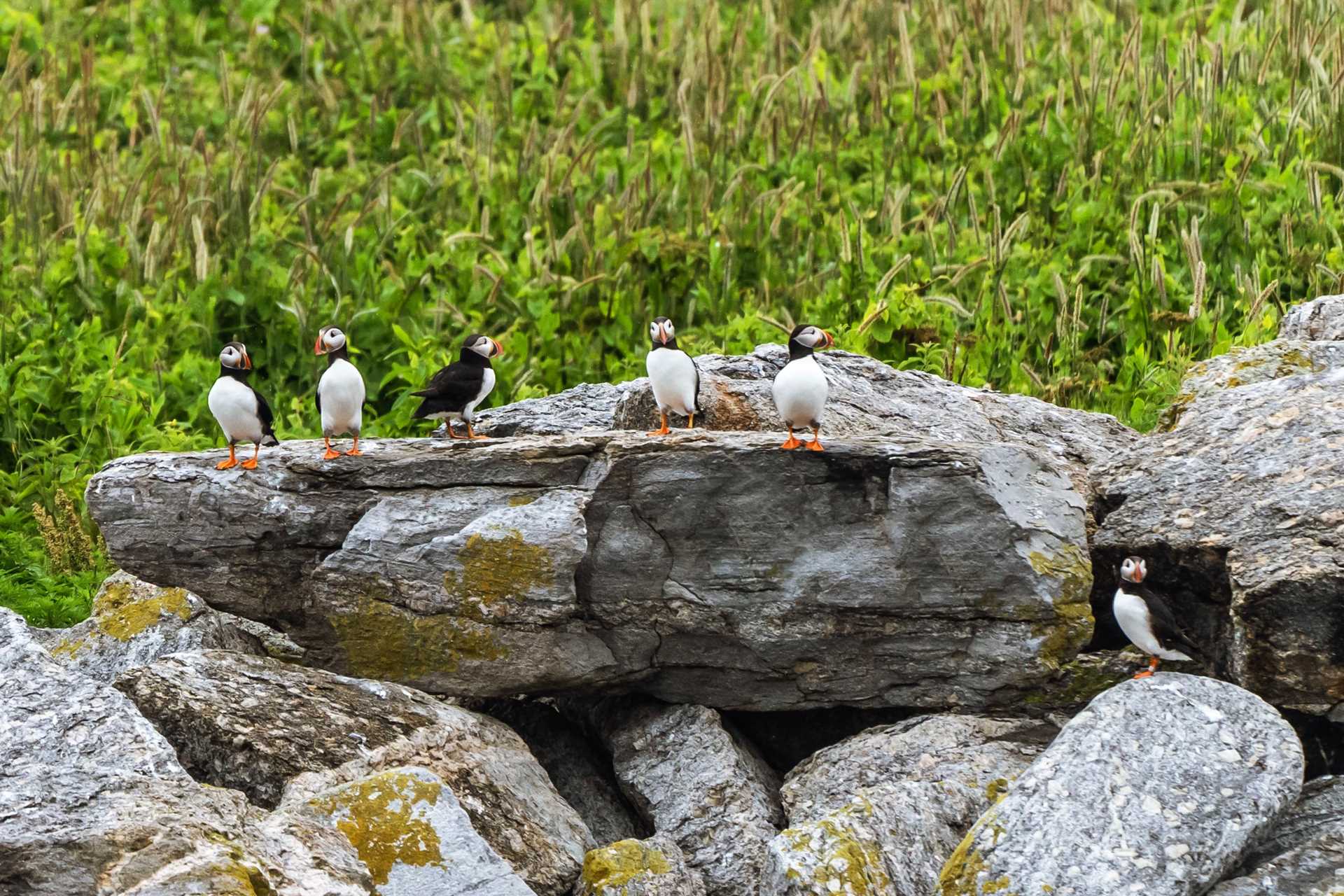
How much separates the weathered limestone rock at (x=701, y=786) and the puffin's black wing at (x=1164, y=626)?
2.24 m

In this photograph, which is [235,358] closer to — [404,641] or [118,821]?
[404,641]

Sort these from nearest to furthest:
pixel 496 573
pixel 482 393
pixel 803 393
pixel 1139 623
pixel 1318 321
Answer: pixel 1139 623 < pixel 803 393 < pixel 496 573 < pixel 482 393 < pixel 1318 321

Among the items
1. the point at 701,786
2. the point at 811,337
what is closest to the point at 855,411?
the point at 811,337

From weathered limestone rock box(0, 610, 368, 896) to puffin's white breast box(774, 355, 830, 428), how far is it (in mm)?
3360

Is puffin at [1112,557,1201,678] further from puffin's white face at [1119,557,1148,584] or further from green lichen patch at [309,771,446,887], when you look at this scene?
green lichen patch at [309,771,446,887]

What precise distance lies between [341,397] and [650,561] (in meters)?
2.04

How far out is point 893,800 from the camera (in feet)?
24.5

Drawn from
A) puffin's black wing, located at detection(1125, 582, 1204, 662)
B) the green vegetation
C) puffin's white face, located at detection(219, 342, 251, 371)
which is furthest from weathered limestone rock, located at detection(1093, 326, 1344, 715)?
puffin's white face, located at detection(219, 342, 251, 371)

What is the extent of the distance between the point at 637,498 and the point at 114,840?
11.4 ft

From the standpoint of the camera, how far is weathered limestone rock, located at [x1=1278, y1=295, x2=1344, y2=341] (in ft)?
35.4

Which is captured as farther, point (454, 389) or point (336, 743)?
point (454, 389)

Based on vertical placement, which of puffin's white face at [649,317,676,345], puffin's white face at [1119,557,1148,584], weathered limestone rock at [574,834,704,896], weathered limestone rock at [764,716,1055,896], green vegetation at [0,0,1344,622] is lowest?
weathered limestone rock at [574,834,704,896]

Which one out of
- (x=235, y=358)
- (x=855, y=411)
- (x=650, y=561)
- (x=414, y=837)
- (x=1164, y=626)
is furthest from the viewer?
(x=855, y=411)

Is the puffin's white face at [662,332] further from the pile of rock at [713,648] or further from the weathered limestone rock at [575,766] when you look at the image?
the weathered limestone rock at [575,766]
